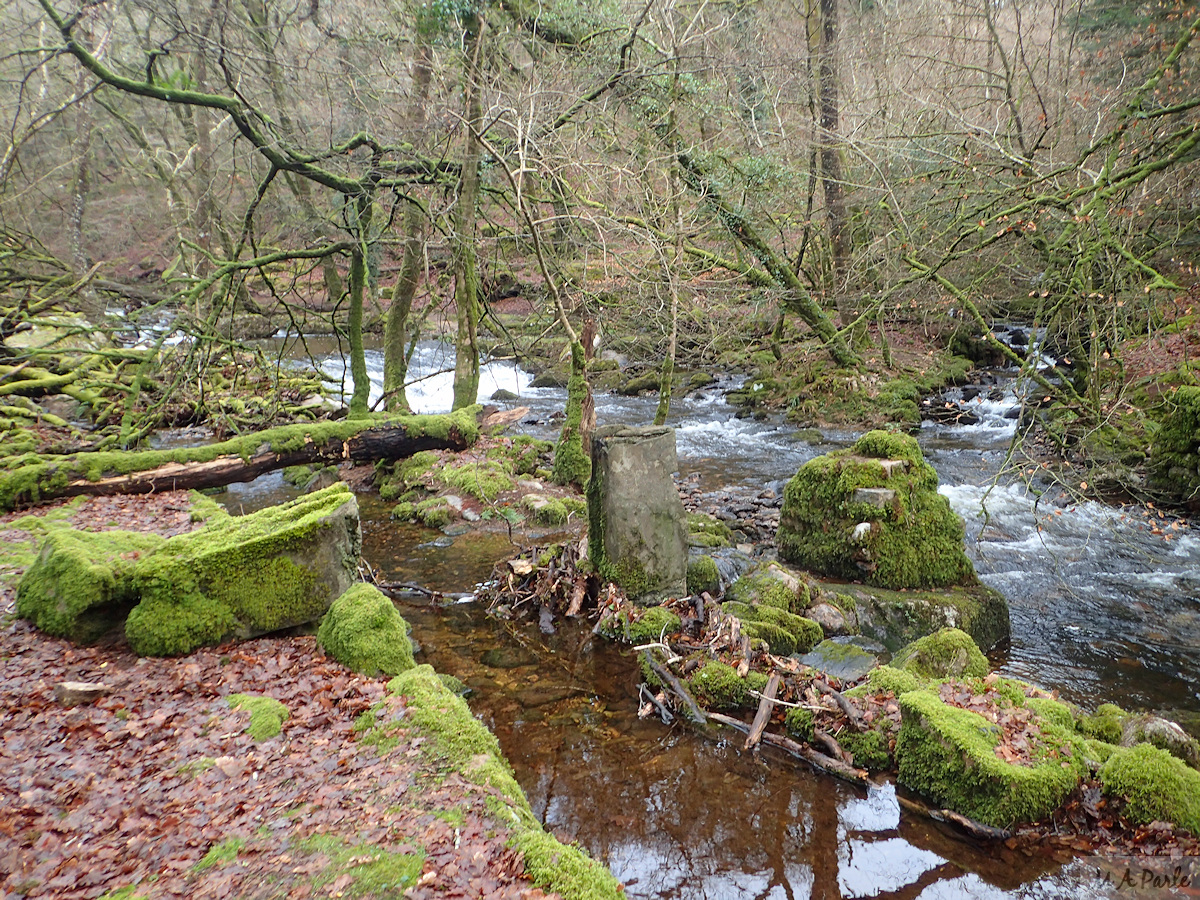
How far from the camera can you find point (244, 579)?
4.64 metres

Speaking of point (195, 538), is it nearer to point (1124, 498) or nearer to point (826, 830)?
point (826, 830)

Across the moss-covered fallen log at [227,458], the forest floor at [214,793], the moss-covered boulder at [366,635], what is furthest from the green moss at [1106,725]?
the moss-covered fallen log at [227,458]

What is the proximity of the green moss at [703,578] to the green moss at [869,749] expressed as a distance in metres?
2.29

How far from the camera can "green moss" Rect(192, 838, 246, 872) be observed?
2.57 m

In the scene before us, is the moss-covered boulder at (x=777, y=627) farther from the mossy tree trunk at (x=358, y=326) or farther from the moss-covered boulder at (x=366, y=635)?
the mossy tree trunk at (x=358, y=326)

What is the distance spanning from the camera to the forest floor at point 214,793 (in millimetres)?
2510

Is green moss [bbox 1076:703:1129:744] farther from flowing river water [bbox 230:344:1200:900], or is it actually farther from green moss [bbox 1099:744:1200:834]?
flowing river water [bbox 230:344:1200:900]

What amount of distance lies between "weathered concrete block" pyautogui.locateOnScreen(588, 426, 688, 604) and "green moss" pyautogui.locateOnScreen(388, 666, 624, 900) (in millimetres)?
2226

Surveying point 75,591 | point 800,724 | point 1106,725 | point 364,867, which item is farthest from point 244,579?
point 1106,725

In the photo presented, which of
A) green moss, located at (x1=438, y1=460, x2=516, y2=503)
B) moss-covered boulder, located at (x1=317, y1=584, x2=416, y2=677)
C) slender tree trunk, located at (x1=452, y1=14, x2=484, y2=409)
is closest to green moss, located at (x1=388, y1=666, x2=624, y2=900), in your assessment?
moss-covered boulder, located at (x1=317, y1=584, x2=416, y2=677)

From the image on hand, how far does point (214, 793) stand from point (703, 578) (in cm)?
434

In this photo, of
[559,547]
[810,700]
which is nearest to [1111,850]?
[810,700]

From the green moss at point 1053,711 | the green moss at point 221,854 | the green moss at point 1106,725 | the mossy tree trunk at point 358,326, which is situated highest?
the mossy tree trunk at point 358,326

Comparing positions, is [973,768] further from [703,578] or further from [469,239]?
[469,239]
